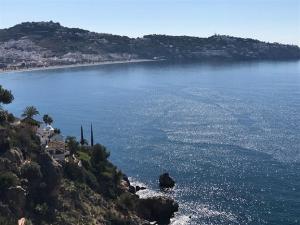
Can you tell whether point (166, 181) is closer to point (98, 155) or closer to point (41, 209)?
point (98, 155)

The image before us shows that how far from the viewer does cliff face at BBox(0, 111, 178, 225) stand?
202ft

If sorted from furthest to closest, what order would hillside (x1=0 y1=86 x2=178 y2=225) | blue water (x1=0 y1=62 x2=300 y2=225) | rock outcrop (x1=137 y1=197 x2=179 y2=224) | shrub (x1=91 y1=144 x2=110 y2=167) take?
shrub (x1=91 y1=144 x2=110 y2=167)
blue water (x1=0 y1=62 x2=300 y2=225)
rock outcrop (x1=137 y1=197 x2=179 y2=224)
hillside (x1=0 y1=86 x2=178 y2=225)

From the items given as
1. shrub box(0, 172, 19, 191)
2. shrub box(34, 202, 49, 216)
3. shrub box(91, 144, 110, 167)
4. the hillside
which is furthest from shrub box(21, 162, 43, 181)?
shrub box(91, 144, 110, 167)

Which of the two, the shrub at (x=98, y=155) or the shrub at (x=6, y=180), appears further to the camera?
the shrub at (x=98, y=155)

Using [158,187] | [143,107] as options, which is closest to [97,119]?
[143,107]

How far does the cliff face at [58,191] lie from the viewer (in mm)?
61438

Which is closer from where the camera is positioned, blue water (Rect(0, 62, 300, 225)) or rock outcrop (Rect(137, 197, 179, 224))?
rock outcrop (Rect(137, 197, 179, 224))

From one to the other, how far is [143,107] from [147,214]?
10576 centimetres

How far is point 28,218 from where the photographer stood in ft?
199

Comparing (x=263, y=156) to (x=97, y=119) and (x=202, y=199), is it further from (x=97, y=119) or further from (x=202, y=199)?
(x=97, y=119)

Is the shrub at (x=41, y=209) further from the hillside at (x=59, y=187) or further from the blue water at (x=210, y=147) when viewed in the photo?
the blue water at (x=210, y=147)

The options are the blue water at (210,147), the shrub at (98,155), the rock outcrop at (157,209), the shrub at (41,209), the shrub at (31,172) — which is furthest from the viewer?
the shrub at (98,155)

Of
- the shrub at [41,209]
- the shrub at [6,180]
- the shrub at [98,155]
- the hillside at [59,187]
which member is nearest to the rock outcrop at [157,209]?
the hillside at [59,187]

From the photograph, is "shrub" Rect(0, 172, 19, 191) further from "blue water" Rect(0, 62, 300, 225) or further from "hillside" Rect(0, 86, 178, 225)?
"blue water" Rect(0, 62, 300, 225)
